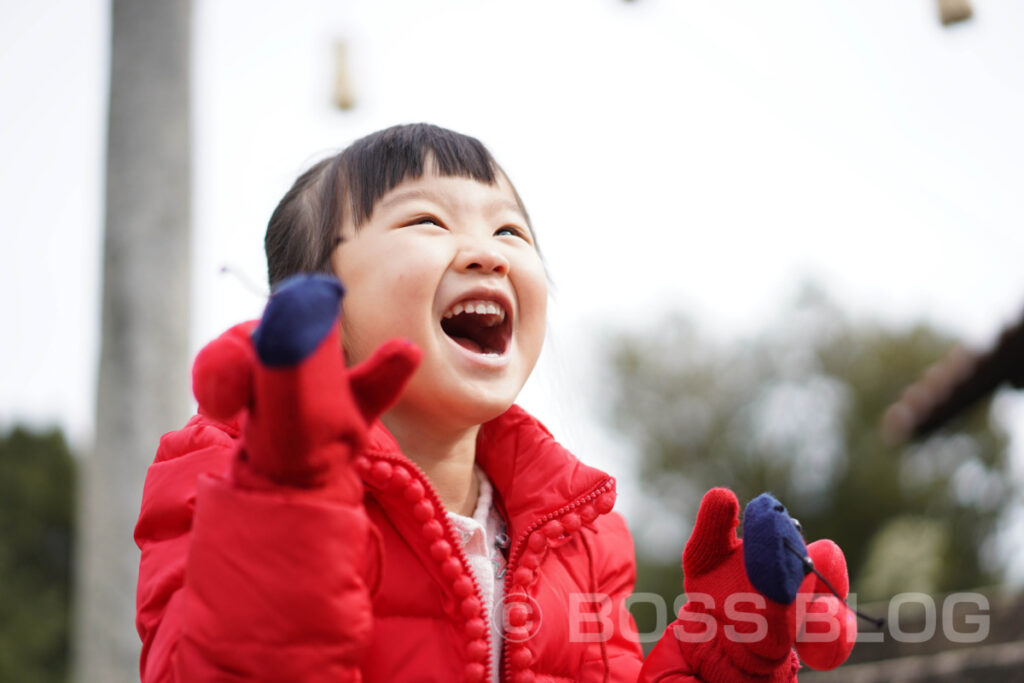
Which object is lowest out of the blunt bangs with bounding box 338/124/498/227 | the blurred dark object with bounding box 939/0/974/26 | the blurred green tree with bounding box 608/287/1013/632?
the blurred green tree with bounding box 608/287/1013/632

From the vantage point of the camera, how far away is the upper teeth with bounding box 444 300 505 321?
1094 mm

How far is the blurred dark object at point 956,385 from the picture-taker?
5.92 feet

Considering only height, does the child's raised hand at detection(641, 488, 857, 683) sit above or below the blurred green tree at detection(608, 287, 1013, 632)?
above

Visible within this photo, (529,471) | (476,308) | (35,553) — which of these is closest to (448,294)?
(476,308)

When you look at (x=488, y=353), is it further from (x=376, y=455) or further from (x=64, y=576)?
(x=64, y=576)

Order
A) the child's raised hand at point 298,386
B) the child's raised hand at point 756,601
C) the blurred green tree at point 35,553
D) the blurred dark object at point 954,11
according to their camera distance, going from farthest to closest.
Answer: the blurred green tree at point 35,553
the blurred dark object at point 954,11
the child's raised hand at point 756,601
the child's raised hand at point 298,386

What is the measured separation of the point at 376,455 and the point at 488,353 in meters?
0.21

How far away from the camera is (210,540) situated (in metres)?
0.76

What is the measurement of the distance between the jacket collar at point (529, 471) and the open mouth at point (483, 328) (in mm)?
155

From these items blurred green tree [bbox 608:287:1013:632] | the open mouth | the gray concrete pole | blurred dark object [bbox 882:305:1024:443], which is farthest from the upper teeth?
blurred green tree [bbox 608:287:1013:632]

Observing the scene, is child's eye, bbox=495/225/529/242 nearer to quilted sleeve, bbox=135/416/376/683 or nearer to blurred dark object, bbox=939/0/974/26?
quilted sleeve, bbox=135/416/376/683

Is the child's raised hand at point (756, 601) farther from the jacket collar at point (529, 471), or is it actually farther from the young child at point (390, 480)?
the jacket collar at point (529, 471)

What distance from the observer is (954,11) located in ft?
5.74

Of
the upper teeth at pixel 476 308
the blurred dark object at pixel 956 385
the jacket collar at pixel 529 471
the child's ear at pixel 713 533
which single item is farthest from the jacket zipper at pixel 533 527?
the blurred dark object at pixel 956 385
